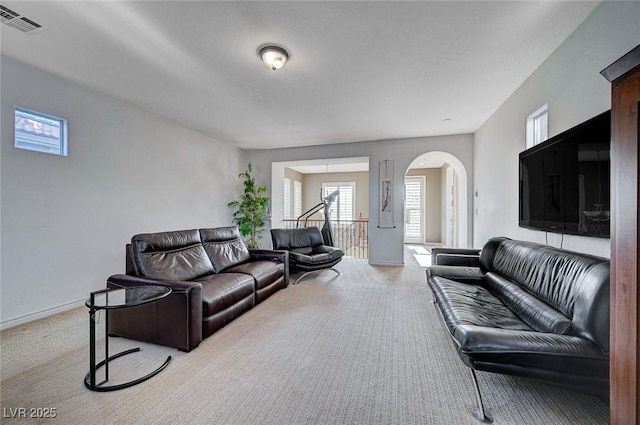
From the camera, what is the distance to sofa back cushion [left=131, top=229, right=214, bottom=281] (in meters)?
2.64

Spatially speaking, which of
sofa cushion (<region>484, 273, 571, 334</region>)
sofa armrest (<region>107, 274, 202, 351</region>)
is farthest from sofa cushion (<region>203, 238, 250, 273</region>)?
sofa cushion (<region>484, 273, 571, 334</region>)

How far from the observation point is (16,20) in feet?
6.94

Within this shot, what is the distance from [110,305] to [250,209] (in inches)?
172

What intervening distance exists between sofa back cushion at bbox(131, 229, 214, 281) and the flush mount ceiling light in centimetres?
214

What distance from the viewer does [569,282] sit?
1746 millimetres

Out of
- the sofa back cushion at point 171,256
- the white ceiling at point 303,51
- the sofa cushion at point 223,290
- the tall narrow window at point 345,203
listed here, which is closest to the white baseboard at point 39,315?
the sofa back cushion at point 171,256

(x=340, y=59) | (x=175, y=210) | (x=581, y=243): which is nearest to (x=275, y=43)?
(x=340, y=59)

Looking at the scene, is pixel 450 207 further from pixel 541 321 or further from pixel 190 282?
pixel 190 282

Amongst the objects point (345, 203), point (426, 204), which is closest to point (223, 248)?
point (345, 203)

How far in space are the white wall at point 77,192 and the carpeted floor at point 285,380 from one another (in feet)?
1.70

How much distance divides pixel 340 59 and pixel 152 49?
5.78 ft

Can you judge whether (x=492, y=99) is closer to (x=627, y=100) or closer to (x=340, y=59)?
(x=340, y=59)

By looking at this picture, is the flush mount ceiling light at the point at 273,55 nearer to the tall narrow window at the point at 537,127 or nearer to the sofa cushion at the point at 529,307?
the tall narrow window at the point at 537,127

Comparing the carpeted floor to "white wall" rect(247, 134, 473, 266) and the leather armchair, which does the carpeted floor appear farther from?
"white wall" rect(247, 134, 473, 266)
